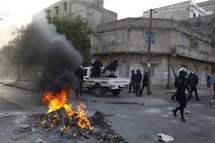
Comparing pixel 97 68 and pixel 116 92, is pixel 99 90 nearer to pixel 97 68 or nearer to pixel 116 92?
pixel 116 92

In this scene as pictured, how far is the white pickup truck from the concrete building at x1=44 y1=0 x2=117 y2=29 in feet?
71.4

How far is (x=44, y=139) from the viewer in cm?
695

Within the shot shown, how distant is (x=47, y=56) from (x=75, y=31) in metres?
18.1

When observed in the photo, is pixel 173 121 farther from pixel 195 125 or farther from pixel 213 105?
pixel 213 105

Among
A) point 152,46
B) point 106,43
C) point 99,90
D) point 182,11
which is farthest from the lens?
point 182,11

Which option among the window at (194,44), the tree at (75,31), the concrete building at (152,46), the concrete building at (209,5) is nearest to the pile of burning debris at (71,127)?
the tree at (75,31)

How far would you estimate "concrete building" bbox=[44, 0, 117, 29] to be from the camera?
40.3 meters

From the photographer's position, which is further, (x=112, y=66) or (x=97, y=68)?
(x=97, y=68)

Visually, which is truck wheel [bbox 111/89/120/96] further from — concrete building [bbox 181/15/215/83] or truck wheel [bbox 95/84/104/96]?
concrete building [bbox 181/15/215/83]

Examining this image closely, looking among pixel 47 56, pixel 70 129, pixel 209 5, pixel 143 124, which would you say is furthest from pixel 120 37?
pixel 209 5

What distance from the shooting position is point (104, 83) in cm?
1673

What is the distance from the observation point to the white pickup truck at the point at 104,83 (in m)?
16.5

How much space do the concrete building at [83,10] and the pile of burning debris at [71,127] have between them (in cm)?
3114

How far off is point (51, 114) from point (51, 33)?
144 inches
